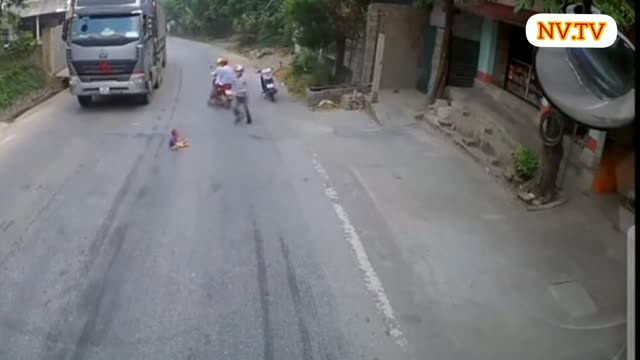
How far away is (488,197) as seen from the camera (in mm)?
11445

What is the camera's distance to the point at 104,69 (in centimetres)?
2019

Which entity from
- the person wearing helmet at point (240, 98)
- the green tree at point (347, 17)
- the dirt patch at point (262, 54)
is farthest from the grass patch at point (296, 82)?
the person wearing helmet at point (240, 98)

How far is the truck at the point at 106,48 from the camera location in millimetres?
20156

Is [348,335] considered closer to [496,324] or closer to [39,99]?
[496,324]

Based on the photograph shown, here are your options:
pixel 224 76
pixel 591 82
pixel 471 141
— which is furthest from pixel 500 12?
pixel 591 82

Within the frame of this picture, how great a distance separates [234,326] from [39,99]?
17388 millimetres

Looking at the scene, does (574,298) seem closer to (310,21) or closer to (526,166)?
(526,166)

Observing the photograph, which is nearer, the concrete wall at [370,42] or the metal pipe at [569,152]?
the metal pipe at [569,152]

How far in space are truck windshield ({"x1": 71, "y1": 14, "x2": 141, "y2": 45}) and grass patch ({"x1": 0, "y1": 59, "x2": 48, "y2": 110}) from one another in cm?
227

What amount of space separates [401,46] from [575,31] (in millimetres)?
18490

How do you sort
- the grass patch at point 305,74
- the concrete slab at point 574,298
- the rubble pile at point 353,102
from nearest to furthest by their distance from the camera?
the concrete slab at point 574,298 → the rubble pile at point 353,102 → the grass patch at point 305,74

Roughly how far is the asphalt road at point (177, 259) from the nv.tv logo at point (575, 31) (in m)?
3.47

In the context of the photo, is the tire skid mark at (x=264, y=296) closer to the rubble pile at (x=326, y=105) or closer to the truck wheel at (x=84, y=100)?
the rubble pile at (x=326, y=105)

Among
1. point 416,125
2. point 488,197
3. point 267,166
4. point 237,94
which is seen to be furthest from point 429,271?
point 237,94
